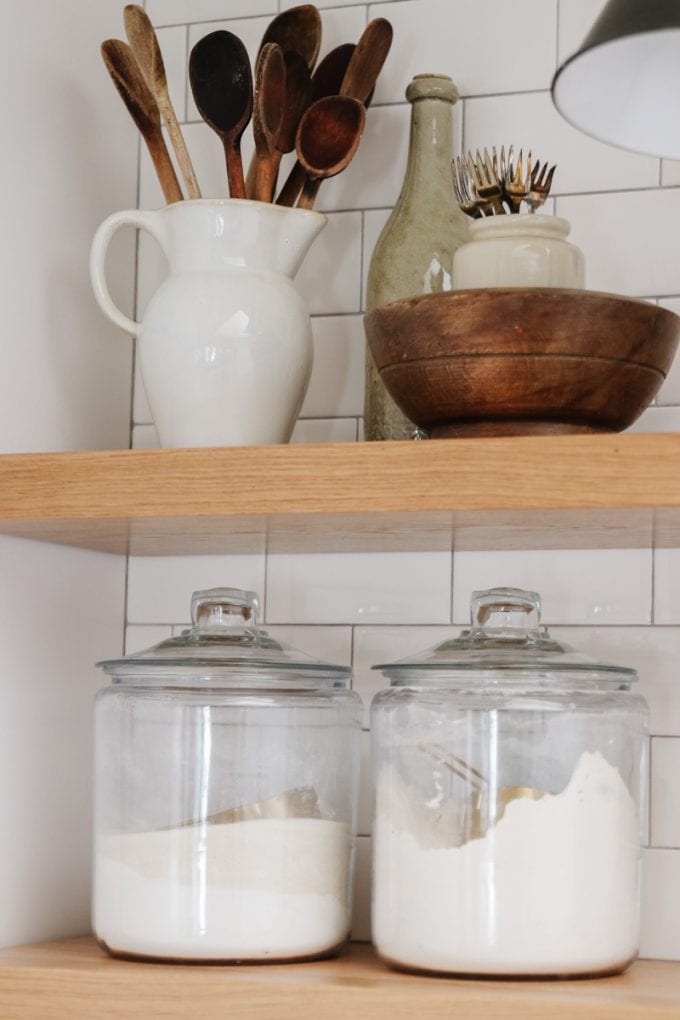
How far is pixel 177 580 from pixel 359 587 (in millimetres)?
198

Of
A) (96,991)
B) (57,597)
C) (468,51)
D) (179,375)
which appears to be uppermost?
(468,51)

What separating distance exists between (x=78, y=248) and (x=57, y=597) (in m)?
0.35

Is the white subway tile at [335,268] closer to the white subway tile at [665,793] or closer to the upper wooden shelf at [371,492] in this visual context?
the upper wooden shelf at [371,492]

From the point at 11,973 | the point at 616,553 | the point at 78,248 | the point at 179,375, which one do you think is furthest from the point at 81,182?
the point at 11,973

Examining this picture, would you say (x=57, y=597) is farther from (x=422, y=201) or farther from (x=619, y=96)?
(x=619, y=96)

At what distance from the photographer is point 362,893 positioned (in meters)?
1.37

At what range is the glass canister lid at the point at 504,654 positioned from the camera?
1.13m

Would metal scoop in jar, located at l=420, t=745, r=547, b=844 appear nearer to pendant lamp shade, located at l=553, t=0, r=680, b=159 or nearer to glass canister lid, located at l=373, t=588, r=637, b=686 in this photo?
glass canister lid, located at l=373, t=588, r=637, b=686

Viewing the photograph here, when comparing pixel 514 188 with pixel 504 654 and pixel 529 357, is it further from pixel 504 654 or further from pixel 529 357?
pixel 504 654

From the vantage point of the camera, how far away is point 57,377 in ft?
4.53

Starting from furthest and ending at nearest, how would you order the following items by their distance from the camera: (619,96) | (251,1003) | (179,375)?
(179,375)
(251,1003)
(619,96)

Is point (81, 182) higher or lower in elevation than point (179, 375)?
higher

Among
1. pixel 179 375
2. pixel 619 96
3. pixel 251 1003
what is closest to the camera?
pixel 619 96

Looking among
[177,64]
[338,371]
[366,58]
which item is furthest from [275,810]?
[177,64]
